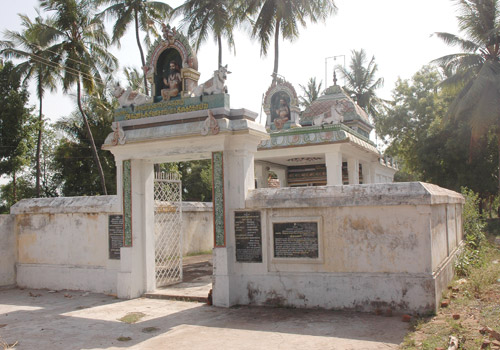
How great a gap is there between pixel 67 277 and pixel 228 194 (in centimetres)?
444

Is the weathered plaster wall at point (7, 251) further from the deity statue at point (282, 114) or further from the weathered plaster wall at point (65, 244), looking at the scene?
the deity statue at point (282, 114)

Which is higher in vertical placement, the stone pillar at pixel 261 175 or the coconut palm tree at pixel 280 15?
the coconut palm tree at pixel 280 15

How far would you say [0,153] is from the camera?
18.0 metres

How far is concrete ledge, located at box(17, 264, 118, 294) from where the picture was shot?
31.5ft

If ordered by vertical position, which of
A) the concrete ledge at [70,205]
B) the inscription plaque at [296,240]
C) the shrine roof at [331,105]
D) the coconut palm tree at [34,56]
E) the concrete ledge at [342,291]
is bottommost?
the concrete ledge at [342,291]

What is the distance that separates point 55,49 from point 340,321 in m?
20.0

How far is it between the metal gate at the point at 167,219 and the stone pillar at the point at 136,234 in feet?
2.34

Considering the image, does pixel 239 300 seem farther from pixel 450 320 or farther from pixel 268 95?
pixel 268 95

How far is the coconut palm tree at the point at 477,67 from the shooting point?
20.2 m

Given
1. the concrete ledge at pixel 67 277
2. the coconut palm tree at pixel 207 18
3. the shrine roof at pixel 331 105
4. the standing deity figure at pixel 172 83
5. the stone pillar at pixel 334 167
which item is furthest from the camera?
the coconut palm tree at pixel 207 18

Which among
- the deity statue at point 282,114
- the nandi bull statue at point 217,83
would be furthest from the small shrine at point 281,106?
the nandi bull statue at point 217,83

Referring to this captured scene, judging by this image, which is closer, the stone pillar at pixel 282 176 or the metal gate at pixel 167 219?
the metal gate at pixel 167 219

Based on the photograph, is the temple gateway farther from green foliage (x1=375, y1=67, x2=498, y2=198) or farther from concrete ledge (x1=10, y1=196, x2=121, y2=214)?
green foliage (x1=375, y1=67, x2=498, y2=198)

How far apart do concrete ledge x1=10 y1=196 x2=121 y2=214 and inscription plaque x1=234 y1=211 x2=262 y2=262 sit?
9.33 feet
